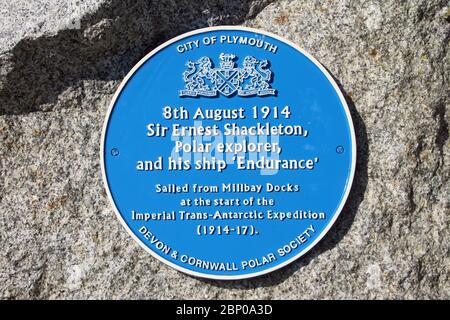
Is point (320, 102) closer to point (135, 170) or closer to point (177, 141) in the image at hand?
point (177, 141)

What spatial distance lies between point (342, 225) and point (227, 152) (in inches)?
24.1

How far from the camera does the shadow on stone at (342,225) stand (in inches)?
123

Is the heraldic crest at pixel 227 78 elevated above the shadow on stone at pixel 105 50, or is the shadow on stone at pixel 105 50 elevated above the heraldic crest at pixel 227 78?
the shadow on stone at pixel 105 50

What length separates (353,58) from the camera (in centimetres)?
317

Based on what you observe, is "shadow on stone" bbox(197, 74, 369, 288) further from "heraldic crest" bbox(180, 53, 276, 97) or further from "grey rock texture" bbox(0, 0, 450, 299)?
"heraldic crest" bbox(180, 53, 276, 97)

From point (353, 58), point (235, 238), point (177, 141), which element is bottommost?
point (235, 238)

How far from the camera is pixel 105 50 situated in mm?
3211

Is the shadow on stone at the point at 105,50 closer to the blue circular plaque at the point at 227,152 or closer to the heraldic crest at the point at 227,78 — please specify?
the blue circular plaque at the point at 227,152

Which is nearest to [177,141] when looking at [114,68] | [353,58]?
[114,68]

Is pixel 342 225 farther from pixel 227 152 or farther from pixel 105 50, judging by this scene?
pixel 105 50

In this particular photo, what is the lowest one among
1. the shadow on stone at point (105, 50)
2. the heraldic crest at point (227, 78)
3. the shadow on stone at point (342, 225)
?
the shadow on stone at point (342, 225)

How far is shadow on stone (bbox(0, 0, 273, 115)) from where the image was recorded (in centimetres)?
316

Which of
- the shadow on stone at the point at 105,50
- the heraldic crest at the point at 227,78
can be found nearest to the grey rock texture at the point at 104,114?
the shadow on stone at the point at 105,50

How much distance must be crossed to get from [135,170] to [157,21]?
698 millimetres
